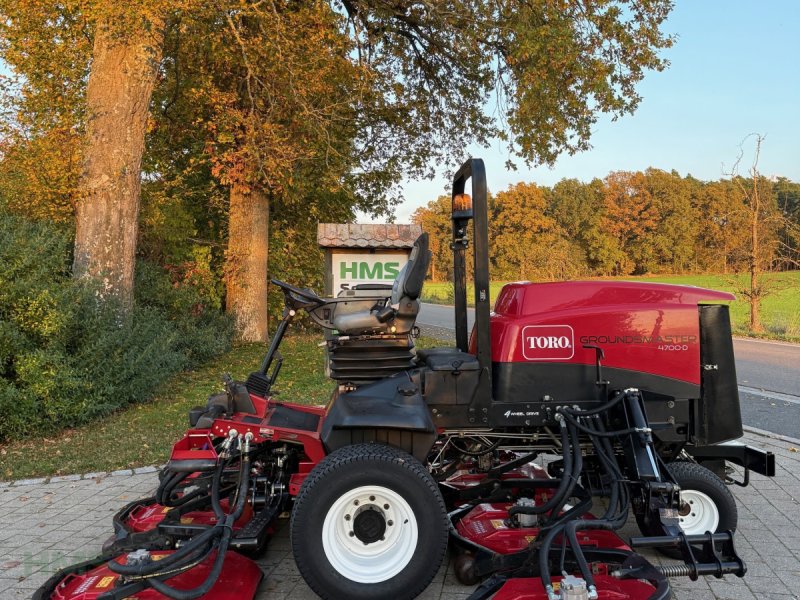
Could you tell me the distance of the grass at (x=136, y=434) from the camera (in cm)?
565

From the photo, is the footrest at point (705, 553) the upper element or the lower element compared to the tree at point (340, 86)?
lower

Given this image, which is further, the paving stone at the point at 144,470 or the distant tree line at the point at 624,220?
the distant tree line at the point at 624,220

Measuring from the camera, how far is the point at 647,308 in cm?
360

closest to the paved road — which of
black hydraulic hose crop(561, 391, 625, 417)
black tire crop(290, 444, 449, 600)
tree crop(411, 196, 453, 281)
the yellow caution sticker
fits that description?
tree crop(411, 196, 453, 281)

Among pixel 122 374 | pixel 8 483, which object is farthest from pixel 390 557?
pixel 122 374

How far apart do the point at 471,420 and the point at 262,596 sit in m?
1.42

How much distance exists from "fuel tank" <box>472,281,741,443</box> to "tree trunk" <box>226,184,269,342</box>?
10.5 metres

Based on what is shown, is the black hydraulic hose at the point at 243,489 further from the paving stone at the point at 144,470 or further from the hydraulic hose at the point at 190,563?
the paving stone at the point at 144,470

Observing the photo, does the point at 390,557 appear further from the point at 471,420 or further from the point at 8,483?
the point at 8,483

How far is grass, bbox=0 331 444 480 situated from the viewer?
5.65 metres

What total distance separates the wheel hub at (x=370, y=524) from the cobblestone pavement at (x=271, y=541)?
486 millimetres

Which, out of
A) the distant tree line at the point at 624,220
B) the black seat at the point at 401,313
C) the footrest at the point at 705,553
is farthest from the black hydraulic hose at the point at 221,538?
the distant tree line at the point at 624,220

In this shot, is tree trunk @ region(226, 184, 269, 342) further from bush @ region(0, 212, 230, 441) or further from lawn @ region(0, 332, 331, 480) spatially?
bush @ region(0, 212, 230, 441)

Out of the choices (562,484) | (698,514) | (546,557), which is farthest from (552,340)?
(698,514)
